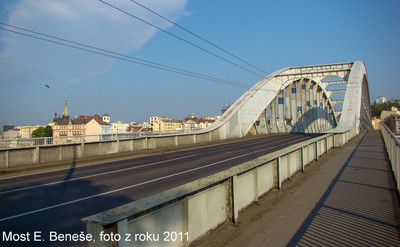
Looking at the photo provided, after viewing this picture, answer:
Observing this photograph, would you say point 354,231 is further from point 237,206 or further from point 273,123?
point 273,123

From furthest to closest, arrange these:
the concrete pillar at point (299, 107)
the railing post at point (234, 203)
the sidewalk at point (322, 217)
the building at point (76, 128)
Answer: the concrete pillar at point (299, 107) < the building at point (76, 128) < the railing post at point (234, 203) < the sidewalk at point (322, 217)

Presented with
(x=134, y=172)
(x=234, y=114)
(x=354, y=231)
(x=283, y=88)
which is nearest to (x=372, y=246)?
(x=354, y=231)

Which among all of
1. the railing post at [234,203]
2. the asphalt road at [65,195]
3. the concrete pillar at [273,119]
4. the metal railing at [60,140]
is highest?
the concrete pillar at [273,119]

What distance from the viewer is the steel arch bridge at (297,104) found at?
3366 cm

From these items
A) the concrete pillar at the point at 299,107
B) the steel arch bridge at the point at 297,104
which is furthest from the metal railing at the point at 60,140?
the concrete pillar at the point at 299,107

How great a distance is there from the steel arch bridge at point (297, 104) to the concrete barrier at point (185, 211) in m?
22.5

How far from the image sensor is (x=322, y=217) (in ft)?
19.0

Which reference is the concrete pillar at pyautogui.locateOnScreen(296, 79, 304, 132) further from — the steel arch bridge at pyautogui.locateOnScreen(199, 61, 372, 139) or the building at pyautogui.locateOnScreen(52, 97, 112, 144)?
the building at pyautogui.locateOnScreen(52, 97, 112, 144)

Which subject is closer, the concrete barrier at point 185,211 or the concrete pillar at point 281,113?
the concrete barrier at point 185,211

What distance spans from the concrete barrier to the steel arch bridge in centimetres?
2247

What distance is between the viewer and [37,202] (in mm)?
7809

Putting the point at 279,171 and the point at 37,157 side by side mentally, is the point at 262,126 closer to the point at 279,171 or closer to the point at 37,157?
the point at 37,157

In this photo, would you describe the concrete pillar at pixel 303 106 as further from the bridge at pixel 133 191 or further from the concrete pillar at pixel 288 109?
the bridge at pixel 133 191

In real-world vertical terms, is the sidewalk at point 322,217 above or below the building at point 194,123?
below
